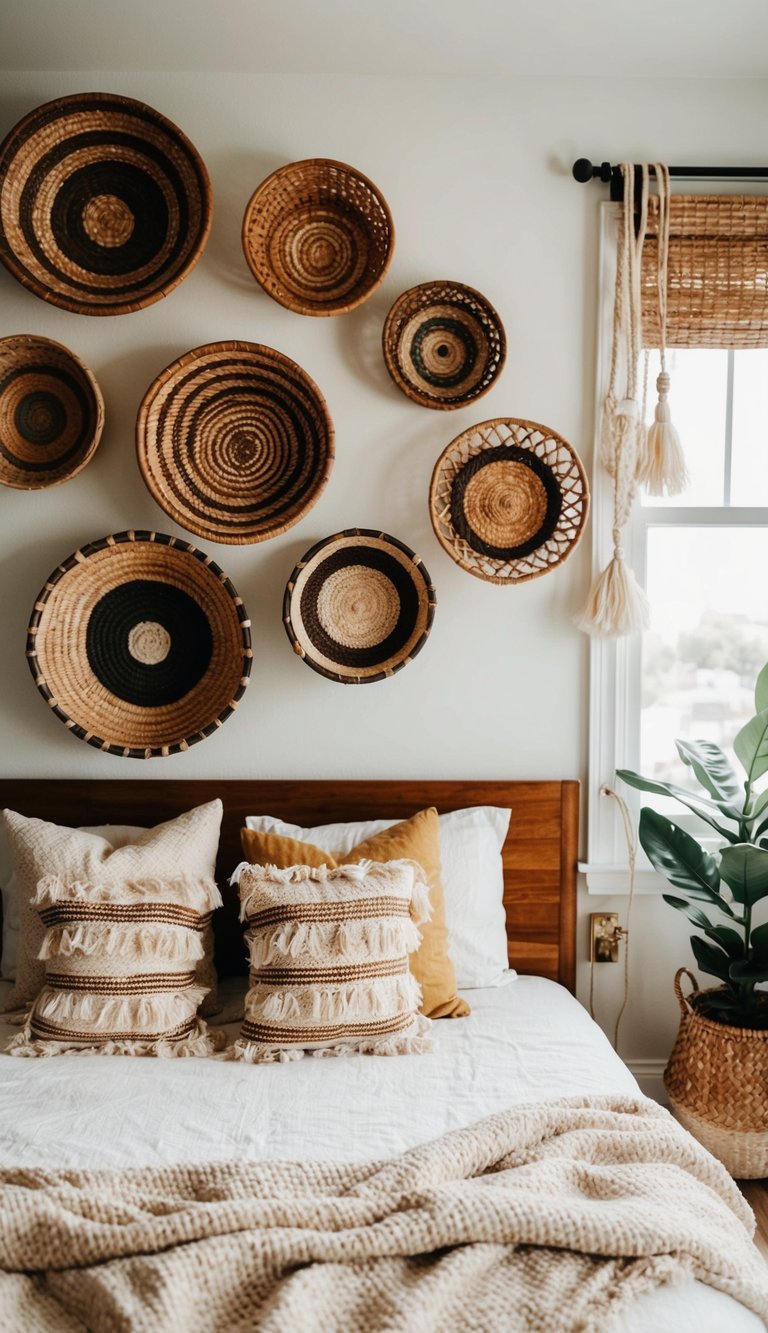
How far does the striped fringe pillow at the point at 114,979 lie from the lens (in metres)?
1.93

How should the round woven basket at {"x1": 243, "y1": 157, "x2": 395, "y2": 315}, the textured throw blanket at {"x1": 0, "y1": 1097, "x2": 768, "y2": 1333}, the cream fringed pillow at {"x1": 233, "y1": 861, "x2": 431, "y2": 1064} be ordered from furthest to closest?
the round woven basket at {"x1": 243, "y1": 157, "x2": 395, "y2": 315}
the cream fringed pillow at {"x1": 233, "y1": 861, "x2": 431, "y2": 1064}
the textured throw blanket at {"x1": 0, "y1": 1097, "x2": 768, "y2": 1333}

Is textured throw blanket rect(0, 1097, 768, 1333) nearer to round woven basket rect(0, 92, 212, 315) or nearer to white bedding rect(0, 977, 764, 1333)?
white bedding rect(0, 977, 764, 1333)

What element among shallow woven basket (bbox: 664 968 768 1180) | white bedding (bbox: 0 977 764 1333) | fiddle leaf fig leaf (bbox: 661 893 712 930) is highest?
fiddle leaf fig leaf (bbox: 661 893 712 930)

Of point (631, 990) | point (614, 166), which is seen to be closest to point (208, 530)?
point (614, 166)

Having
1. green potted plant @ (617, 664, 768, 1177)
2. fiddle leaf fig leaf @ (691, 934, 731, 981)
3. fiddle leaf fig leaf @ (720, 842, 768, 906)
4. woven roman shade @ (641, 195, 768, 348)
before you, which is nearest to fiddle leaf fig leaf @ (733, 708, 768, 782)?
green potted plant @ (617, 664, 768, 1177)

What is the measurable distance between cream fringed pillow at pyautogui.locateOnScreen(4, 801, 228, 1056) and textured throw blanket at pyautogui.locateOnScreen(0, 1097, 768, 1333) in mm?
512

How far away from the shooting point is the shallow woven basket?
85.0 inches

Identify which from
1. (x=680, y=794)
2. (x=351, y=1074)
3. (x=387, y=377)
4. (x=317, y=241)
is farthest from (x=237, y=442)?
(x=351, y=1074)

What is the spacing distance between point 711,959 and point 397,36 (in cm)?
228

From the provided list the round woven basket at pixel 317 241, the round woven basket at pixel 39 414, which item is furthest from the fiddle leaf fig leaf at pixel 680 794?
the round woven basket at pixel 39 414

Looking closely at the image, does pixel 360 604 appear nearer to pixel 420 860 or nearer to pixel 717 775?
pixel 420 860

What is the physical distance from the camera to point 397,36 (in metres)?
2.22

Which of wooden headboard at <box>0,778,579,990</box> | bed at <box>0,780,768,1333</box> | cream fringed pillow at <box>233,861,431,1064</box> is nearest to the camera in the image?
bed at <box>0,780,768,1333</box>

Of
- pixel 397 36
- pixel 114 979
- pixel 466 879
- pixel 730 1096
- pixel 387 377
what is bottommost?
pixel 730 1096
